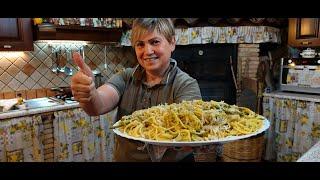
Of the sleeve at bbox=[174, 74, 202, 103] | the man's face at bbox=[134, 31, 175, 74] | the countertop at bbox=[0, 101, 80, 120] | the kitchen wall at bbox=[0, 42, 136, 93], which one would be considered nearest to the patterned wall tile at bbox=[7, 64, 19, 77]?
the kitchen wall at bbox=[0, 42, 136, 93]

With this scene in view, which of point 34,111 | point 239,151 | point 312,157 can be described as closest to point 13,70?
point 34,111

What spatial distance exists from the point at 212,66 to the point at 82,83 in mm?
2020

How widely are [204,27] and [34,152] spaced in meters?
1.74

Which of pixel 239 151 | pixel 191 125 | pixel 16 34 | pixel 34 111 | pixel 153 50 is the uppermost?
pixel 16 34

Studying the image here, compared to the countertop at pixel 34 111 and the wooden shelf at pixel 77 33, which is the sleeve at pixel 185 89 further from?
the wooden shelf at pixel 77 33

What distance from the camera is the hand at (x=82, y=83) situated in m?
0.80

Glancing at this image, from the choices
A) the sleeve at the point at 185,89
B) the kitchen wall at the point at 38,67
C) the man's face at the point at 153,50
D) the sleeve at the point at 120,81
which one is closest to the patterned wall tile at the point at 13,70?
the kitchen wall at the point at 38,67

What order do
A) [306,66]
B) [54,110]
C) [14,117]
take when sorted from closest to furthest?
[14,117] → [54,110] → [306,66]

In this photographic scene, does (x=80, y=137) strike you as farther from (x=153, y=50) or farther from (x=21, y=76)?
(x=153, y=50)

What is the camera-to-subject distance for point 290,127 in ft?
7.96

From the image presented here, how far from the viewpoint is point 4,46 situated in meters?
2.03

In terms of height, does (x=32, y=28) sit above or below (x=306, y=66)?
above
